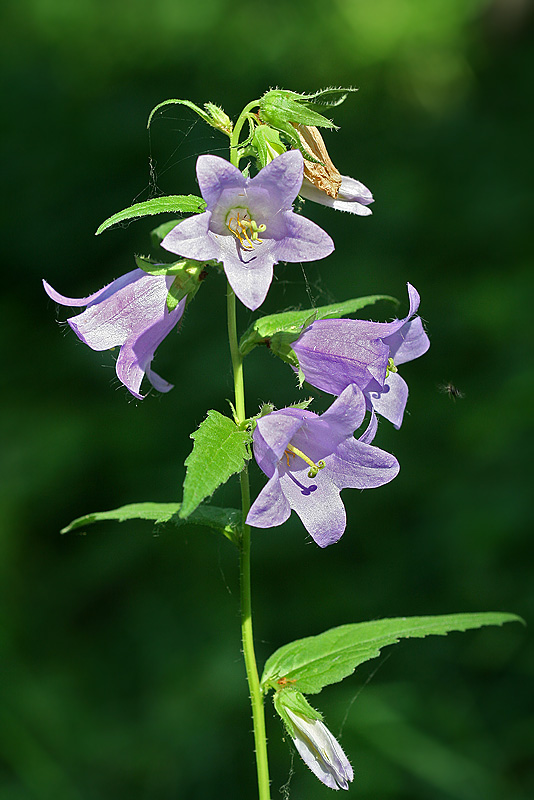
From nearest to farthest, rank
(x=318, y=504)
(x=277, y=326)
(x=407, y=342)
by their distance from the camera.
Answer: (x=318, y=504) → (x=277, y=326) → (x=407, y=342)

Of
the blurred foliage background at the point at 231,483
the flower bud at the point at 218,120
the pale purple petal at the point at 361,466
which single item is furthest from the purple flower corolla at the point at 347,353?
the blurred foliage background at the point at 231,483

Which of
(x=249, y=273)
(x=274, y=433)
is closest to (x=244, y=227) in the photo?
(x=249, y=273)

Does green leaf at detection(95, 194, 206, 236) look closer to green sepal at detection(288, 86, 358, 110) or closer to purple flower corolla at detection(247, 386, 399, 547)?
green sepal at detection(288, 86, 358, 110)

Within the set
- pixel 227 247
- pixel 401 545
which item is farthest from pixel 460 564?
pixel 227 247

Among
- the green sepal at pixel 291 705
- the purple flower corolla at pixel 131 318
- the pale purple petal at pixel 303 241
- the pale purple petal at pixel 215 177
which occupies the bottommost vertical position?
the green sepal at pixel 291 705

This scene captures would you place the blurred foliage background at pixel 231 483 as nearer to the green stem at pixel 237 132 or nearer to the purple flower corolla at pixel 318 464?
the green stem at pixel 237 132

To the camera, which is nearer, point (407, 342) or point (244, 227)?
point (244, 227)

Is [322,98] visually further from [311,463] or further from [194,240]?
[311,463]
